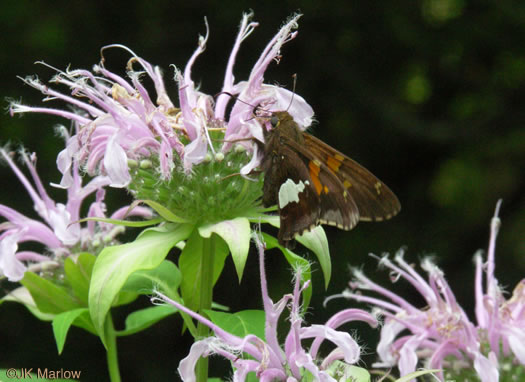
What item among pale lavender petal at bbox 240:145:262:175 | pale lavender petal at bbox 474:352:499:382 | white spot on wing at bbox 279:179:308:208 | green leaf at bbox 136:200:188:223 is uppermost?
pale lavender petal at bbox 240:145:262:175

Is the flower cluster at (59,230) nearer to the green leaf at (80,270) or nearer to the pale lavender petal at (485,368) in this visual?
the green leaf at (80,270)

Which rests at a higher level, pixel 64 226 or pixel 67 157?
pixel 67 157

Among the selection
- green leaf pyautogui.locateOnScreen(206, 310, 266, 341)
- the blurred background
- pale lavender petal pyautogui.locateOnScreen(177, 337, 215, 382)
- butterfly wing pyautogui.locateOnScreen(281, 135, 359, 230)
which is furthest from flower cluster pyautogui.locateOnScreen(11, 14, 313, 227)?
the blurred background

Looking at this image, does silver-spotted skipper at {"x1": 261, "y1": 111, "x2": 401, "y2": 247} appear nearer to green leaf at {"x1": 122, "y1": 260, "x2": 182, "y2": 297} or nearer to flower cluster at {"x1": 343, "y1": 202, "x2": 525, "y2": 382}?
green leaf at {"x1": 122, "y1": 260, "x2": 182, "y2": 297}

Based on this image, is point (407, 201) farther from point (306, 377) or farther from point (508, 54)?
point (306, 377)

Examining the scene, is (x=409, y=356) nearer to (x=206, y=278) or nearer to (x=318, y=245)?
(x=318, y=245)

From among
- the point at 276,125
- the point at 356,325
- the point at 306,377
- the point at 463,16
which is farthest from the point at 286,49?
the point at 306,377

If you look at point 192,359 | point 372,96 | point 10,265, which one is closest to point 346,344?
point 192,359
